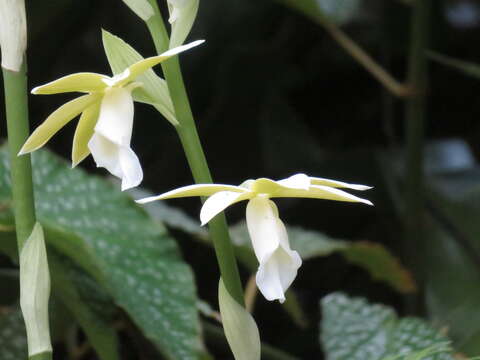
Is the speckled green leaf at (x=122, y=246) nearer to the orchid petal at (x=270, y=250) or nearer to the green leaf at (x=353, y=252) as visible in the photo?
the green leaf at (x=353, y=252)

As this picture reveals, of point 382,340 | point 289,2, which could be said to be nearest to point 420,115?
point 289,2

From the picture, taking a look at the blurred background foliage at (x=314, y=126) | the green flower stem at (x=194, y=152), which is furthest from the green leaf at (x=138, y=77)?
the blurred background foliage at (x=314, y=126)

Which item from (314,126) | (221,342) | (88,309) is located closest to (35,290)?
(88,309)

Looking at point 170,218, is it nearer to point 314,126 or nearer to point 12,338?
point 12,338

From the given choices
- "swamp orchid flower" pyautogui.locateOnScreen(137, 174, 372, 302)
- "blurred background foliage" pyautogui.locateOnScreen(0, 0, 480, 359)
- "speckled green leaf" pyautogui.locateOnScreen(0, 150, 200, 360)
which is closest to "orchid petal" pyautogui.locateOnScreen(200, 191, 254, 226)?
"swamp orchid flower" pyautogui.locateOnScreen(137, 174, 372, 302)

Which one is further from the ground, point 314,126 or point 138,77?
point 314,126

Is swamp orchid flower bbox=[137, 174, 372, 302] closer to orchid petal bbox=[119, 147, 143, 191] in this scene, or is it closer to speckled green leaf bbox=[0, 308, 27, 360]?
orchid petal bbox=[119, 147, 143, 191]
